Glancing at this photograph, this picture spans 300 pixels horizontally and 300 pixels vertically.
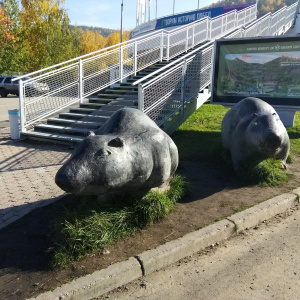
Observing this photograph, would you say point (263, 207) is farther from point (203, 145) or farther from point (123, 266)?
point (203, 145)

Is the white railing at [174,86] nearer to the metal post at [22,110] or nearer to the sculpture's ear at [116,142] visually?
the metal post at [22,110]

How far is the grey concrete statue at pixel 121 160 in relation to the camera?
3.13 m

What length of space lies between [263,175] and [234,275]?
266 centimetres

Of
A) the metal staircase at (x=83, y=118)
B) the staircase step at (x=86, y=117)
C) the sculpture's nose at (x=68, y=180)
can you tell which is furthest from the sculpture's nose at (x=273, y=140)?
the staircase step at (x=86, y=117)

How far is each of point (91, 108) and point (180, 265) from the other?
7519mm

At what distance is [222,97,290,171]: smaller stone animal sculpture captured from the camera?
499cm

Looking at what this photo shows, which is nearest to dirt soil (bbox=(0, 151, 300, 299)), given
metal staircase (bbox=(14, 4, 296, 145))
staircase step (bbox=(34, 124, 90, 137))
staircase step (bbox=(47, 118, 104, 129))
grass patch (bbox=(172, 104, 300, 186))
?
grass patch (bbox=(172, 104, 300, 186))

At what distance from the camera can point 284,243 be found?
384 centimetres

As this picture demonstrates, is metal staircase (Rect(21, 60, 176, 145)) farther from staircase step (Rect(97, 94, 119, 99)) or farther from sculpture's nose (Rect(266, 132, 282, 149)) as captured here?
sculpture's nose (Rect(266, 132, 282, 149))

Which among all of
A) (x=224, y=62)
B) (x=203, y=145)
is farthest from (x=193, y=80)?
(x=203, y=145)

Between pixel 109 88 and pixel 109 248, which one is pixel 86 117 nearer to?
pixel 109 88

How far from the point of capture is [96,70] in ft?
35.1

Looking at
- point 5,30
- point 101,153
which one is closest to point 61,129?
point 101,153

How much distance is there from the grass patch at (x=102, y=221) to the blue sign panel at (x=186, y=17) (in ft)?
85.0
